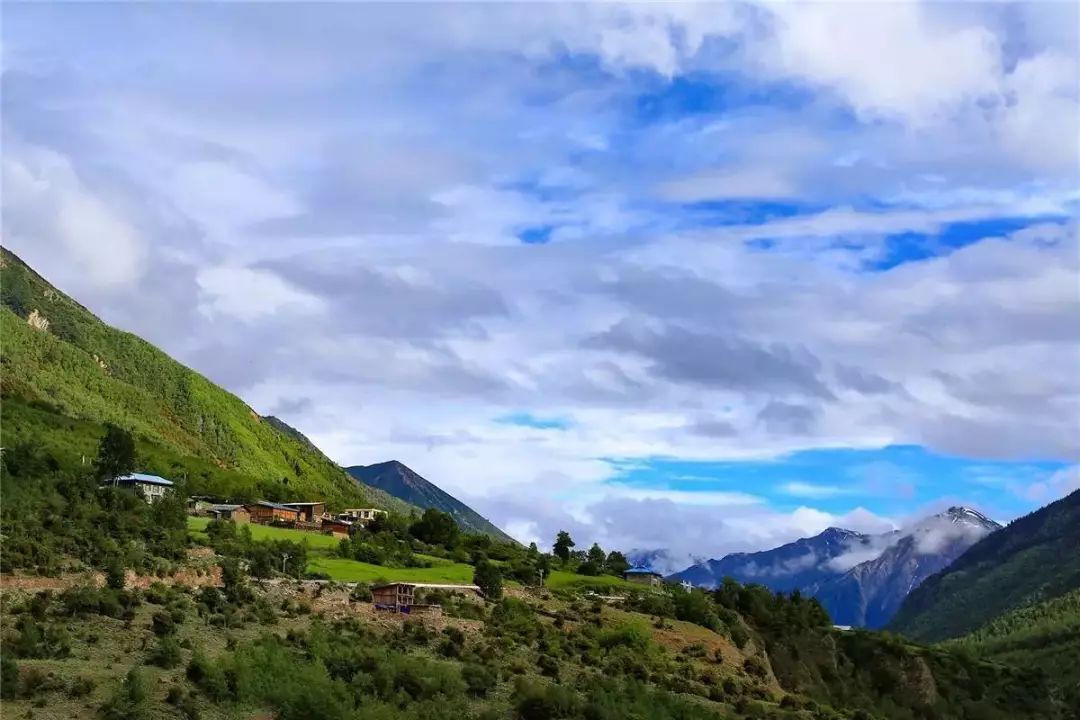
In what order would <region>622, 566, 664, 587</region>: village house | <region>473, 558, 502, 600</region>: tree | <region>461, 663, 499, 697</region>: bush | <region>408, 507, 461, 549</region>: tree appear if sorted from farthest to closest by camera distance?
<region>622, 566, 664, 587</region>: village house, <region>408, 507, 461, 549</region>: tree, <region>473, 558, 502, 600</region>: tree, <region>461, 663, 499, 697</region>: bush

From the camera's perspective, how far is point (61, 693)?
150 ft

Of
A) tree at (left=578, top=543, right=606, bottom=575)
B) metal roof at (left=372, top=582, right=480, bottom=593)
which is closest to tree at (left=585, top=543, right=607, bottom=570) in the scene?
tree at (left=578, top=543, right=606, bottom=575)

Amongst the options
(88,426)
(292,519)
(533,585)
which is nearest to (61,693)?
(533,585)

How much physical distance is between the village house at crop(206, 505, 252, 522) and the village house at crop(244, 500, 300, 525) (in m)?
1.07

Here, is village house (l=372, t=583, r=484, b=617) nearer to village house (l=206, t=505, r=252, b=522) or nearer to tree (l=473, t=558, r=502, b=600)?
tree (l=473, t=558, r=502, b=600)

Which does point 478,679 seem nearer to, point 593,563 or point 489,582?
point 489,582

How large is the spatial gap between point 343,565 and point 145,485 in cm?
2339

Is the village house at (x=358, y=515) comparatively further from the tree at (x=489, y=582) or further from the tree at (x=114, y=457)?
the tree at (x=489, y=582)

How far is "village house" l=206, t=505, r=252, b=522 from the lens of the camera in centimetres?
10512

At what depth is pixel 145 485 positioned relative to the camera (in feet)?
337

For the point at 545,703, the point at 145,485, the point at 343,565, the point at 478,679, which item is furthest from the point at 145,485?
the point at 545,703

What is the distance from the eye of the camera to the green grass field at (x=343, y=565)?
8394 centimetres

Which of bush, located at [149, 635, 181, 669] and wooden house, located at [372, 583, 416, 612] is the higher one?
wooden house, located at [372, 583, 416, 612]

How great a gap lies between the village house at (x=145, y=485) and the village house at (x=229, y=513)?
Answer: 4.24 meters
